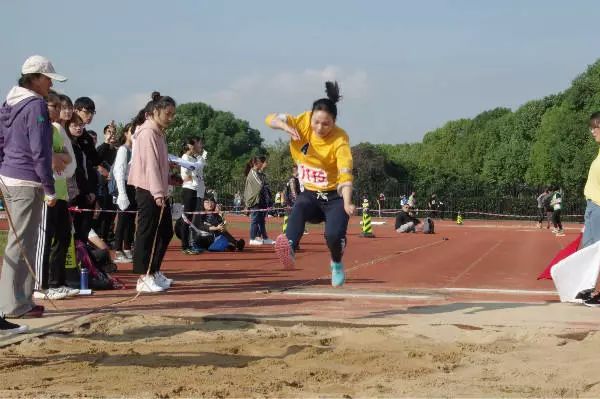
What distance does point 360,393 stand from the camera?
4.12 m

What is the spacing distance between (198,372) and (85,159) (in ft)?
16.5

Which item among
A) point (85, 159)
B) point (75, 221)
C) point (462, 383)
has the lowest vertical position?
point (462, 383)

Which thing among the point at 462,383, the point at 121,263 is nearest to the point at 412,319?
the point at 462,383

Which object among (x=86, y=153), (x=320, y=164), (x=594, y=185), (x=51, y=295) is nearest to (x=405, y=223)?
(x=86, y=153)

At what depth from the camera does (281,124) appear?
725 cm

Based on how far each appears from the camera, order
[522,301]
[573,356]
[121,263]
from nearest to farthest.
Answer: [573,356]
[522,301]
[121,263]

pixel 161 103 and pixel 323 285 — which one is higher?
pixel 161 103

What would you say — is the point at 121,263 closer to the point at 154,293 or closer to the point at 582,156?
the point at 154,293

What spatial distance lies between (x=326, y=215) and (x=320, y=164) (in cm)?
46

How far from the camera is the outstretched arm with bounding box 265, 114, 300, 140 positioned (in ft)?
23.7

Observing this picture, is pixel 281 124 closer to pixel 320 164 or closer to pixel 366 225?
pixel 320 164

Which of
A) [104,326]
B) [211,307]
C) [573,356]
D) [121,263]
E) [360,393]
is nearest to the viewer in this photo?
[360,393]

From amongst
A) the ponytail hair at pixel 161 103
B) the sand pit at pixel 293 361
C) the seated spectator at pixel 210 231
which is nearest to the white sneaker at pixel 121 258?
the seated spectator at pixel 210 231

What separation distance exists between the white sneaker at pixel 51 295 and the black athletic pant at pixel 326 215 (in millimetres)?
2149
